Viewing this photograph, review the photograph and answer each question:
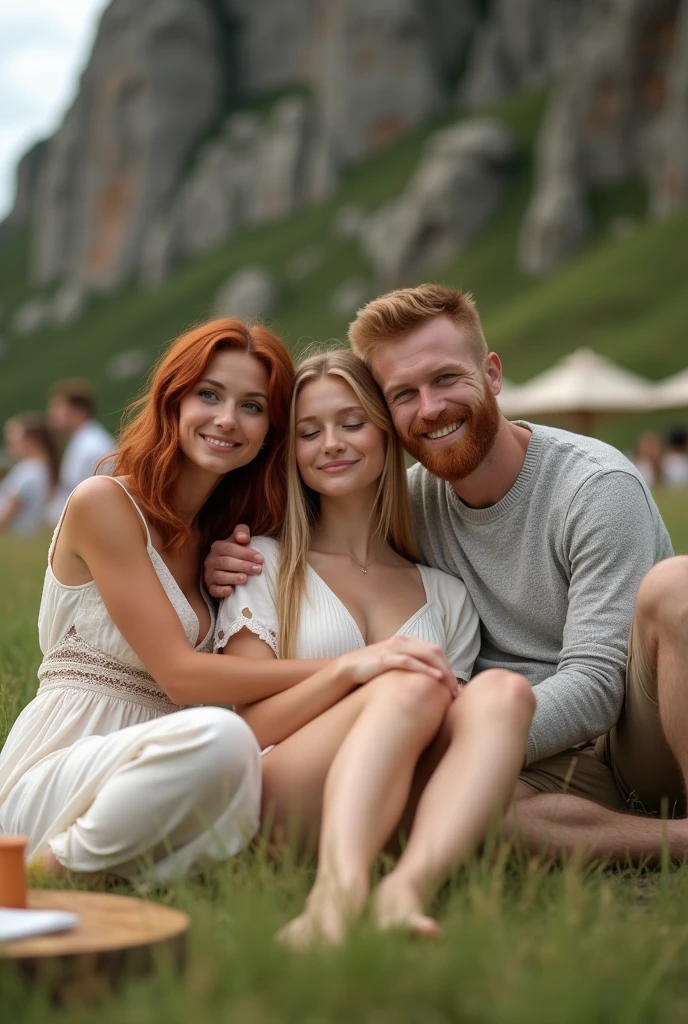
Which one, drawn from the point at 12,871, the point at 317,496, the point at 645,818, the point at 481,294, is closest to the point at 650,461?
the point at 317,496

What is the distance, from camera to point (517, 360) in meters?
32.1

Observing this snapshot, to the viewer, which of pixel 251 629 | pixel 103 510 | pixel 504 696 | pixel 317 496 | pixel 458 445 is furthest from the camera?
pixel 317 496

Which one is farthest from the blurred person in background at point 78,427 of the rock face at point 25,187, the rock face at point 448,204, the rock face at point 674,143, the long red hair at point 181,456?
the rock face at point 25,187

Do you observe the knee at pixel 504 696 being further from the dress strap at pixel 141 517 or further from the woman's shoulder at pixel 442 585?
the dress strap at pixel 141 517

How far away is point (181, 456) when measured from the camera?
3.93 meters

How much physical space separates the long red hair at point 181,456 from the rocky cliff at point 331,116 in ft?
118

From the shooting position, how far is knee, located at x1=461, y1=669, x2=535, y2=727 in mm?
3061

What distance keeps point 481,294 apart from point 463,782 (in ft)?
126

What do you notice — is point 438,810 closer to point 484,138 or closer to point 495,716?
point 495,716

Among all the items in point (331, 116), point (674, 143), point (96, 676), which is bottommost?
point (96, 676)

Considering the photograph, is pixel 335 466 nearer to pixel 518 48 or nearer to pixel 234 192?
pixel 518 48

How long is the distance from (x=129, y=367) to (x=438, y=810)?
4664 cm

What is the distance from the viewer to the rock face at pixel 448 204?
43281 mm

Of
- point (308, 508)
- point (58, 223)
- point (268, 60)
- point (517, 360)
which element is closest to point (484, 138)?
point (517, 360)
